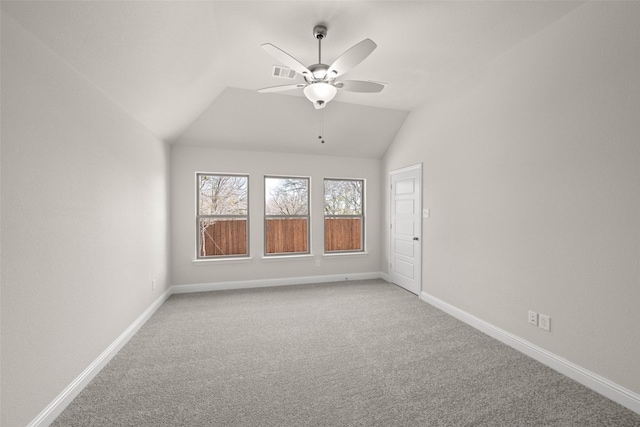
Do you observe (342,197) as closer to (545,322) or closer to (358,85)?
(358,85)

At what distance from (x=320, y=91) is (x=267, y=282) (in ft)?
11.2

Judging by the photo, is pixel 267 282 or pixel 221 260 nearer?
pixel 221 260

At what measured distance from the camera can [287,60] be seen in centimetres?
203

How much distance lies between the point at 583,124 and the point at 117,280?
412 cm

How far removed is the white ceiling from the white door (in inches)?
48.3

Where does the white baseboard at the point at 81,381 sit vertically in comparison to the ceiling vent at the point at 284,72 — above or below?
below

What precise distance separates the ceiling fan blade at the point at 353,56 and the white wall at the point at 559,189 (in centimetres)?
160

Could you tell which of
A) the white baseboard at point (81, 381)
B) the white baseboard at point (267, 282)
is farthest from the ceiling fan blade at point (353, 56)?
the white baseboard at point (267, 282)

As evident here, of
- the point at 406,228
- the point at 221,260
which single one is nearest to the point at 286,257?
the point at 221,260

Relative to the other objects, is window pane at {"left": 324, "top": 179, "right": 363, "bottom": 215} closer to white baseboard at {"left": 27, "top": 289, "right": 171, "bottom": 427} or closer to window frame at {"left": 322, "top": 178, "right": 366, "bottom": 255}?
window frame at {"left": 322, "top": 178, "right": 366, "bottom": 255}

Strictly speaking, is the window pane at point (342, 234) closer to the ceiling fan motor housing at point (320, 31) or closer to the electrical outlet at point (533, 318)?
the electrical outlet at point (533, 318)

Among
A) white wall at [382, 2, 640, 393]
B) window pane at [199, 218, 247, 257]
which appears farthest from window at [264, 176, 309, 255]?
white wall at [382, 2, 640, 393]

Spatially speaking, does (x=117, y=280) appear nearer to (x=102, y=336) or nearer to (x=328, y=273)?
(x=102, y=336)

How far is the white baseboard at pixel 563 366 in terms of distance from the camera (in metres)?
1.86
